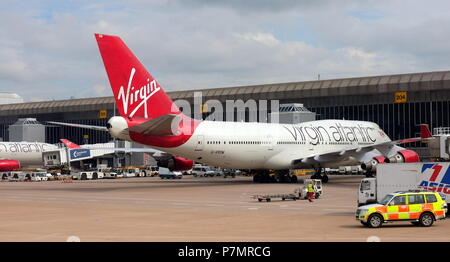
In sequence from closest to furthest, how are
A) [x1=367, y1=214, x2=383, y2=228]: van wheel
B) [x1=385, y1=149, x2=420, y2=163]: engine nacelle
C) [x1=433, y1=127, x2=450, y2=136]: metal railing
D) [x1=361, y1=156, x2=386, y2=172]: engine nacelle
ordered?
[x1=367, y1=214, x2=383, y2=228]: van wheel
[x1=361, y1=156, x2=386, y2=172]: engine nacelle
[x1=385, y1=149, x2=420, y2=163]: engine nacelle
[x1=433, y1=127, x2=450, y2=136]: metal railing

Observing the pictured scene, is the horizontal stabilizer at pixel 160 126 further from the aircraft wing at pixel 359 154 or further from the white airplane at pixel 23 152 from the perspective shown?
the white airplane at pixel 23 152

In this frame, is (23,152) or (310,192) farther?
(23,152)

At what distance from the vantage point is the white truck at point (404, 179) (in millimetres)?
31750

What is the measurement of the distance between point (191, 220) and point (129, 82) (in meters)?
20.5

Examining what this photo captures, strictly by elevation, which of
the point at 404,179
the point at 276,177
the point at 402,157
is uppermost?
the point at 402,157

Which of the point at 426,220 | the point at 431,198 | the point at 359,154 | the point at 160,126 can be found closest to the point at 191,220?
the point at 426,220

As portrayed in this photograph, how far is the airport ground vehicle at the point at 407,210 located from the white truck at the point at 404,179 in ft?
15.8

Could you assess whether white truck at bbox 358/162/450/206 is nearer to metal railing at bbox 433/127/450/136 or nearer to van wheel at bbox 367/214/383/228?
van wheel at bbox 367/214/383/228

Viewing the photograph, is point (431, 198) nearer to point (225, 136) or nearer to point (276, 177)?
point (225, 136)

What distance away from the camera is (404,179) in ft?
109

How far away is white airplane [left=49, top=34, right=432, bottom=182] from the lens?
4816 centimetres

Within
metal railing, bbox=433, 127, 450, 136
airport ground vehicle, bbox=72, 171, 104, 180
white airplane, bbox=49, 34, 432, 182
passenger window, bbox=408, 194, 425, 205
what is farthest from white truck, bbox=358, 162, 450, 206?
airport ground vehicle, bbox=72, 171, 104, 180

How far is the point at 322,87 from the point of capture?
107062 millimetres
